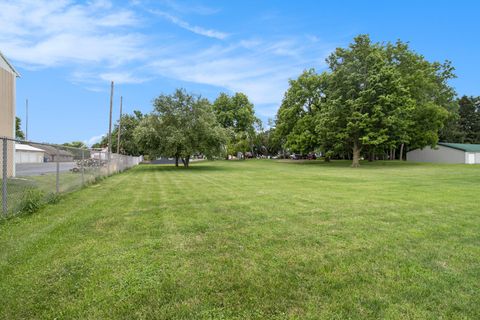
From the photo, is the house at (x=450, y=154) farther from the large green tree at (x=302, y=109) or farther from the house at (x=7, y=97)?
the house at (x=7, y=97)

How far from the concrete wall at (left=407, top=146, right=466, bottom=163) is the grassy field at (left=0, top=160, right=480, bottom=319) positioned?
41.2m

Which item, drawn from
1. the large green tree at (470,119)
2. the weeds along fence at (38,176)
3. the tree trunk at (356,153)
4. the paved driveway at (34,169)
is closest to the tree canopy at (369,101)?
the tree trunk at (356,153)

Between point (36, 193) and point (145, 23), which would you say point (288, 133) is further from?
point (36, 193)

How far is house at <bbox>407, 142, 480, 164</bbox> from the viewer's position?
129ft

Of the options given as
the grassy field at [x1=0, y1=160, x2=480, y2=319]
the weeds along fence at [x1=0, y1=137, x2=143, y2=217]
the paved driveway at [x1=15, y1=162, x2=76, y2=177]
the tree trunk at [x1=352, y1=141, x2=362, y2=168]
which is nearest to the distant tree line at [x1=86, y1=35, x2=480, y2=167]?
the tree trunk at [x1=352, y1=141, x2=362, y2=168]

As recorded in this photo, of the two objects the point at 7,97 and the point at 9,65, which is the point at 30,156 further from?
the point at 9,65

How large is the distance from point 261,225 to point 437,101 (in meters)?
45.5

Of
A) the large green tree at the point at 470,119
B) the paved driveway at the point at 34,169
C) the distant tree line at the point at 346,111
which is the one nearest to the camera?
the paved driveway at the point at 34,169

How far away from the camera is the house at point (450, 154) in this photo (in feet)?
129

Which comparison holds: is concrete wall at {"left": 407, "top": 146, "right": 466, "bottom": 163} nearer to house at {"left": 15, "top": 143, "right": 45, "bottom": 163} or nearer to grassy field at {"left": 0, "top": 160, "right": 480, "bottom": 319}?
grassy field at {"left": 0, "top": 160, "right": 480, "bottom": 319}

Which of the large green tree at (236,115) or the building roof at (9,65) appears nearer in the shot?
the building roof at (9,65)

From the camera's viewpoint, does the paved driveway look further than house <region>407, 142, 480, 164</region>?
No

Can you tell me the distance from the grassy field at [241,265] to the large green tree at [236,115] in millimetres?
52123

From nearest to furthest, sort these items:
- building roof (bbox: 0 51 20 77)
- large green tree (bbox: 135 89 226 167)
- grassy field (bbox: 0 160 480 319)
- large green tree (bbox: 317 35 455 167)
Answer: grassy field (bbox: 0 160 480 319)
building roof (bbox: 0 51 20 77)
large green tree (bbox: 135 89 226 167)
large green tree (bbox: 317 35 455 167)
